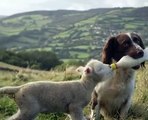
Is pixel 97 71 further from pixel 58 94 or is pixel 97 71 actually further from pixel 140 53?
pixel 140 53

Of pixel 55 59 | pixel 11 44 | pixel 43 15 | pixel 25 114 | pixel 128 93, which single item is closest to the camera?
pixel 25 114

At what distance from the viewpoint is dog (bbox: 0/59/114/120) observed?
6895 millimetres

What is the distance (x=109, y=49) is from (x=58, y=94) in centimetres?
218

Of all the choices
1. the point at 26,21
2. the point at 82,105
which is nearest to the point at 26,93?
the point at 82,105

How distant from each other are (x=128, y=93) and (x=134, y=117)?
0.84 meters

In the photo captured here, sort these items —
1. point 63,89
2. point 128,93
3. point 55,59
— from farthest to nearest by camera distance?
point 55,59 → point 128,93 → point 63,89

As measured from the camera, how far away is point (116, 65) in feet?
26.5

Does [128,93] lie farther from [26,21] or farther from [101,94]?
[26,21]

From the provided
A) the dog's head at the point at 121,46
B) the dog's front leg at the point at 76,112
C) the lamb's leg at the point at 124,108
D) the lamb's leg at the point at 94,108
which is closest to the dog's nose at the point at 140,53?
the dog's head at the point at 121,46

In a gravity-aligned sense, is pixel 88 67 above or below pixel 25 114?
above

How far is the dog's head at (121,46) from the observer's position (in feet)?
27.9

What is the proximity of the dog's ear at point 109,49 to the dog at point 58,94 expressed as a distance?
1.51m

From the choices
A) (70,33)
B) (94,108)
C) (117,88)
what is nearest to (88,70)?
(117,88)

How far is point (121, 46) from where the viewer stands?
8.78 m
